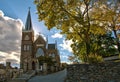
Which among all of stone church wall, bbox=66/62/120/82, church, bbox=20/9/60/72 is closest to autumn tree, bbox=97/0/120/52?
stone church wall, bbox=66/62/120/82

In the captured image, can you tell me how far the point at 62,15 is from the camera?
25.0 m

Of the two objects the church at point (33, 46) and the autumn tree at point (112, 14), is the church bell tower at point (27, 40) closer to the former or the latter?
the church at point (33, 46)

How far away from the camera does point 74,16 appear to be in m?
24.9

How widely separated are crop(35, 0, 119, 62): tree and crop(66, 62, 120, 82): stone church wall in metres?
5.56

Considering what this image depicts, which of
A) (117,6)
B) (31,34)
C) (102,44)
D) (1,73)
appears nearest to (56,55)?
(31,34)

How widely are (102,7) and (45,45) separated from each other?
5113cm

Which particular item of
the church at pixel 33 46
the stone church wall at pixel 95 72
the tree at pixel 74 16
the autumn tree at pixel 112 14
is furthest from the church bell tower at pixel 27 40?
the stone church wall at pixel 95 72

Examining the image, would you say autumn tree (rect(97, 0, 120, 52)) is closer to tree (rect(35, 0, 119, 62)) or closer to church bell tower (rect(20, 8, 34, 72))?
tree (rect(35, 0, 119, 62))

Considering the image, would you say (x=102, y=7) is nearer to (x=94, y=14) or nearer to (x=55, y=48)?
(x=94, y=14)

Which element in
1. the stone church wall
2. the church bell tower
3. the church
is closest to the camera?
the stone church wall

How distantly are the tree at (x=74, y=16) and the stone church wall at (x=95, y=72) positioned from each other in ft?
18.2

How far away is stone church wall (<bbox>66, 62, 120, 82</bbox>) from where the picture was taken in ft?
59.4

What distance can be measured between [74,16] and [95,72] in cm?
800

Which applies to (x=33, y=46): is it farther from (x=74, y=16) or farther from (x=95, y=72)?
(x=95, y=72)
